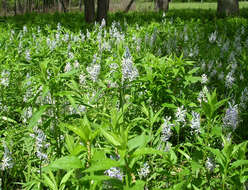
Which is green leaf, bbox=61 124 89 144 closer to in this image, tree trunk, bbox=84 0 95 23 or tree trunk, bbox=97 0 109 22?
tree trunk, bbox=97 0 109 22

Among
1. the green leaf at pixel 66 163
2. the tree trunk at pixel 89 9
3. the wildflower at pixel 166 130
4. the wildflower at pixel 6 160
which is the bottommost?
the wildflower at pixel 6 160

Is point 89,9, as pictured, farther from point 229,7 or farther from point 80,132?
point 80,132

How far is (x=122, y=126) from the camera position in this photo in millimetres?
1812

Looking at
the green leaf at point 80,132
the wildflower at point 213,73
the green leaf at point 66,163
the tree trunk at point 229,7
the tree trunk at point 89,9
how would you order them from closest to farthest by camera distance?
the green leaf at point 66,163 < the green leaf at point 80,132 < the wildflower at point 213,73 < the tree trunk at point 89,9 < the tree trunk at point 229,7

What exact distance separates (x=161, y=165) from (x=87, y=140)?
1.02 m

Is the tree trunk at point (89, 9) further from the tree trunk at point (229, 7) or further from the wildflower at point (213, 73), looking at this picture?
the wildflower at point (213, 73)

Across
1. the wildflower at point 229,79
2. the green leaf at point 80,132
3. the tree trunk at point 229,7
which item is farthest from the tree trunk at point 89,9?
the green leaf at point 80,132

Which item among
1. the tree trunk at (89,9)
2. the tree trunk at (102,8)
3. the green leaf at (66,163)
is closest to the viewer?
the green leaf at (66,163)

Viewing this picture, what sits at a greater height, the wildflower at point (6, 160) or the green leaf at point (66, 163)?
the green leaf at point (66, 163)

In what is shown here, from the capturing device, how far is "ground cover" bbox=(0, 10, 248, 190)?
5.10ft

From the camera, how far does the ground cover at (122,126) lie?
5.10ft

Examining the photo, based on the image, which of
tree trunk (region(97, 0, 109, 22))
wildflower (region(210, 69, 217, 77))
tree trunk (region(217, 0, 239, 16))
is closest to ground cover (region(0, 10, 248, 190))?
wildflower (region(210, 69, 217, 77))

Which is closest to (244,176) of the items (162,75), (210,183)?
(210,183)

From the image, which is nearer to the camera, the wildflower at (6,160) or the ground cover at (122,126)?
the ground cover at (122,126)
